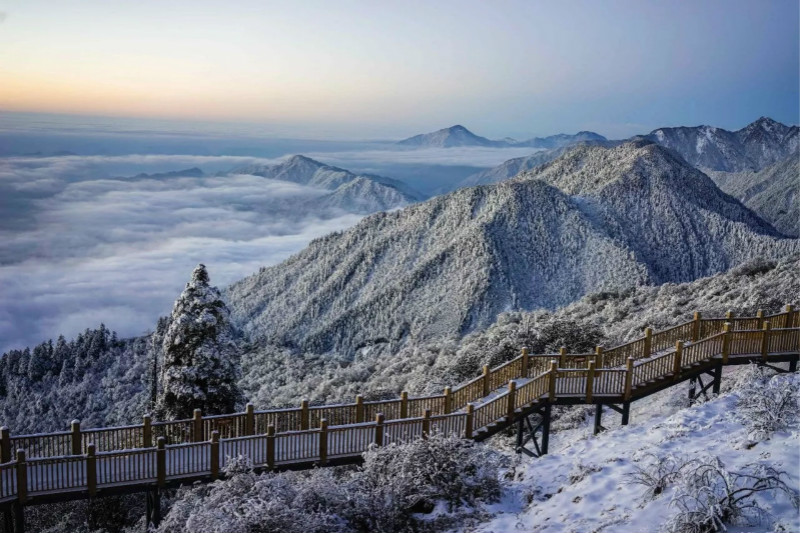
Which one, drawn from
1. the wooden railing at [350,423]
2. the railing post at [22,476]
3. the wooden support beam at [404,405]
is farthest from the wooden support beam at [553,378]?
the railing post at [22,476]

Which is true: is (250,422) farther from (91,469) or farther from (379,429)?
(91,469)

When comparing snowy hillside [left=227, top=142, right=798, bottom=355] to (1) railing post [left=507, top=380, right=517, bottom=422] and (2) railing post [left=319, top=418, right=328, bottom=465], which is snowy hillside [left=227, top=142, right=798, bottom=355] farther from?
(2) railing post [left=319, top=418, right=328, bottom=465]

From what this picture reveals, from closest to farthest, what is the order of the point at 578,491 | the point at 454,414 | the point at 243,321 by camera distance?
the point at 578,491, the point at 454,414, the point at 243,321

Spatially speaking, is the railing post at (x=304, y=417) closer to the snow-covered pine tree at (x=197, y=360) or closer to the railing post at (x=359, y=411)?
the railing post at (x=359, y=411)

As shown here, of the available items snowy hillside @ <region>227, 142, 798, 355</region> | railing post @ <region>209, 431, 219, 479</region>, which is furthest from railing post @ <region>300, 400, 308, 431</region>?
snowy hillside @ <region>227, 142, 798, 355</region>

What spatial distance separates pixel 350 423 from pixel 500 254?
6035 cm

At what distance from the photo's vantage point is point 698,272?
79.2 metres

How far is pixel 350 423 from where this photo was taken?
53.1 feet

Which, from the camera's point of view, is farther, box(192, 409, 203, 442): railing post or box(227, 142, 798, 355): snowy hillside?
box(227, 142, 798, 355): snowy hillside

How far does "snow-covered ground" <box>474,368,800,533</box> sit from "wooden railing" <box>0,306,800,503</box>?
2.15m

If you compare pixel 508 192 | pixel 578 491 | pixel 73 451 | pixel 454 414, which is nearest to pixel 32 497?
pixel 73 451

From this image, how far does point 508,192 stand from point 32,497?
7782 cm

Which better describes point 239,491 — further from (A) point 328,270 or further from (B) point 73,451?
(A) point 328,270

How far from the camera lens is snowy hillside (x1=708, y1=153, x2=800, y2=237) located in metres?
139
